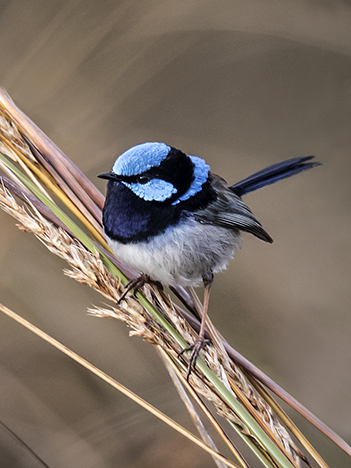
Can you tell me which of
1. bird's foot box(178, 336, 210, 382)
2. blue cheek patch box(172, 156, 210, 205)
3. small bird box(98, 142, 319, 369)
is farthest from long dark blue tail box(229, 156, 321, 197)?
bird's foot box(178, 336, 210, 382)

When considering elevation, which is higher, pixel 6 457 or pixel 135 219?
pixel 135 219

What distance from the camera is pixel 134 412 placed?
1.65 metres

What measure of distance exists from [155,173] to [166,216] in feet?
0.44

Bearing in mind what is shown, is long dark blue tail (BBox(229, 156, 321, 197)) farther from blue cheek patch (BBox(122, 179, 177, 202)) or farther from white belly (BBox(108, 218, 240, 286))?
blue cheek patch (BBox(122, 179, 177, 202))

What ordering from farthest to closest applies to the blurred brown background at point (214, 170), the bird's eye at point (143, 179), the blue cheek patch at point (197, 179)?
the blurred brown background at point (214, 170)
the blue cheek patch at point (197, 179)
the bird's eye at point (143, 179)

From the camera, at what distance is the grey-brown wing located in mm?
1160

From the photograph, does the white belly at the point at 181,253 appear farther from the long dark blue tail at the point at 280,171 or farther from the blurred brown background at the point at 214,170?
the blurred brown background at the point at 214,170

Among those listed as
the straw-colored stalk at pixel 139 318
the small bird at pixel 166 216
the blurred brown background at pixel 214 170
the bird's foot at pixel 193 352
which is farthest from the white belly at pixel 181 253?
the blurred brown background at pixel 214 170

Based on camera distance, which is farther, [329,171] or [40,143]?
[329,171]

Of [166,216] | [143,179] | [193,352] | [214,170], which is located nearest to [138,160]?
[143,179]

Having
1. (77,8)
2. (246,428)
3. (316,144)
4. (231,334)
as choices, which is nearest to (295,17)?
(316,144)

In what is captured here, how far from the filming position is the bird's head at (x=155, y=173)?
968 mm

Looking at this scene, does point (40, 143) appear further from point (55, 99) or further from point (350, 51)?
point (350, 51)

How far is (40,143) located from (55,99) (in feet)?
2.81
